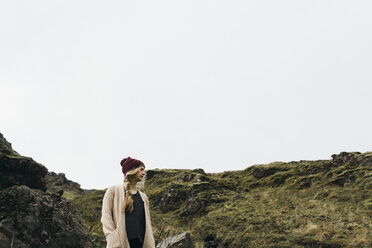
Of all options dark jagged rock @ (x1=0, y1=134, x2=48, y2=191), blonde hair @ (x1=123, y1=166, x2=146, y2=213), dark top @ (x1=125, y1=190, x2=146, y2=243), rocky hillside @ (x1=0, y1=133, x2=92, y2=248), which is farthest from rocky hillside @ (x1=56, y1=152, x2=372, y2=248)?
blonde hair @ (x1=123, y1=166, x2=146, y2=213)

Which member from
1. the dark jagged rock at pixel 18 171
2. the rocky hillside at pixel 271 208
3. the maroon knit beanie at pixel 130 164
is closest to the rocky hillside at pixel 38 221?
the rocky hillside at pixel 271 208

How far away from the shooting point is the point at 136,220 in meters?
3.69

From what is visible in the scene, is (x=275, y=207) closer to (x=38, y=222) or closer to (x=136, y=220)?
(x=38, y=222)

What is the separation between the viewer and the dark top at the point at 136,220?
11.8 ft

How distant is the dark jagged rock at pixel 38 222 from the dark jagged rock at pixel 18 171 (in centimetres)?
307

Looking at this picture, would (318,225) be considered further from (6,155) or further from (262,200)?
(6,155)

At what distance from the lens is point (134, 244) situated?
11.9 ft

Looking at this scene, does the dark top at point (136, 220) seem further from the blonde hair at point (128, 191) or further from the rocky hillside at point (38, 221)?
the rocky hillside at point (38, 221)

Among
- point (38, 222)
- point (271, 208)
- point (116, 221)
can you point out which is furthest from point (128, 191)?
point (271, 208)

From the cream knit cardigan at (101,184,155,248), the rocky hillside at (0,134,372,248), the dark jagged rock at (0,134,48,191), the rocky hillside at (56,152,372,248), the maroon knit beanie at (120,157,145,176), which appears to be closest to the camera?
the cream knit cardigan at (101,184,155,248)

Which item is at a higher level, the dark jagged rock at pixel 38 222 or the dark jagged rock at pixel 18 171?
the dark jagged rock at pixel 18 171

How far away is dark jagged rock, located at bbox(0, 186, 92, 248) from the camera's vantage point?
23.8ft

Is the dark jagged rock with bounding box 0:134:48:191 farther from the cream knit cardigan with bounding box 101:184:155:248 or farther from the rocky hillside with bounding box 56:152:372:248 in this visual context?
the cream knit cardigan with bounding box 101:184:155:248

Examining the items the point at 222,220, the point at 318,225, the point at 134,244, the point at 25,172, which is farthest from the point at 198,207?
the point at 134,244
